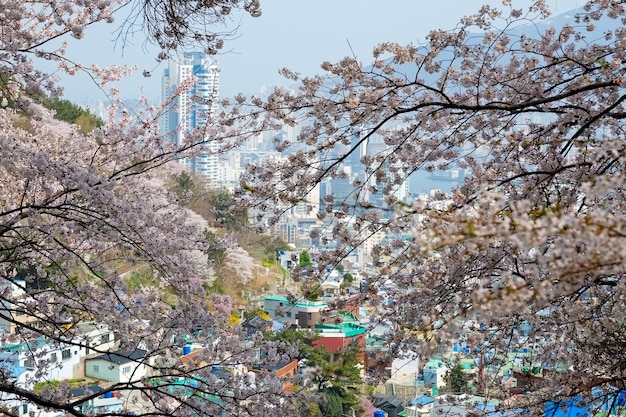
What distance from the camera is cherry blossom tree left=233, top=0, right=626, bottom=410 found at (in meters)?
2.42

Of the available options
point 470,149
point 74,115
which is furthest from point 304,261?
point 74,115

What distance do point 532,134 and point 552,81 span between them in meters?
0.24

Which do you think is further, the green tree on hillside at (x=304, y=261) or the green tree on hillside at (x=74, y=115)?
the green tree on hillside at (x=74, y=115)

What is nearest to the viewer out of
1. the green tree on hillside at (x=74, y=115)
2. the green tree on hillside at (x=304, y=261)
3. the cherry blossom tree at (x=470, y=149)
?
the cherry blossom tree at (x=470, y=149)

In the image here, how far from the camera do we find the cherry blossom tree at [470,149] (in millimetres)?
2418

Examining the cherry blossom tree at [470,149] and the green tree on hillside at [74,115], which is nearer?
the cherry blossom tree at [470,149]

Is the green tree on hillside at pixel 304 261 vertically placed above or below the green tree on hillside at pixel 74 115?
below

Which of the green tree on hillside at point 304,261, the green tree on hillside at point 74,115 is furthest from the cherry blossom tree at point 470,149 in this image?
the green tree on hillside at point 74,115

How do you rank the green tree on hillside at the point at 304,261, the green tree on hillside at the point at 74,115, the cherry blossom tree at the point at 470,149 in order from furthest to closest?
the green tree on hillside at the point at 74,115, the green tree on hillside at the point at 304,261, the cherry blossom tree at the point at 470,149

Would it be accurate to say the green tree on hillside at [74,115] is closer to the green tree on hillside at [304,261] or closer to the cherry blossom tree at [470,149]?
the green tree on hillside at [304,261]

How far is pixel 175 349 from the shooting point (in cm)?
322

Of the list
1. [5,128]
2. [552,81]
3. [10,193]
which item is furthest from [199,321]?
[5,128]

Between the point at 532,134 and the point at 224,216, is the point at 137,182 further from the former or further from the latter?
the point at 532,134

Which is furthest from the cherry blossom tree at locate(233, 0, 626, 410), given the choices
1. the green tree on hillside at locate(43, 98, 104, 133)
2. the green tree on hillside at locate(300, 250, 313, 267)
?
the green tree on hillside at locate(43, 98, 104, 133)
